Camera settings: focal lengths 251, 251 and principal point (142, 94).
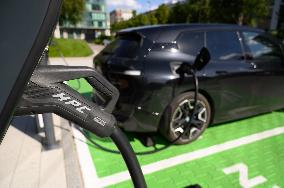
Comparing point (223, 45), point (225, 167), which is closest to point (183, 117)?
point (225, 167)

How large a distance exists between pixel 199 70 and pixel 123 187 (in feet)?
5.64

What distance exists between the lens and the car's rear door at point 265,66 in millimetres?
3871

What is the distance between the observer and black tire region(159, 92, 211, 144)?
325 cm

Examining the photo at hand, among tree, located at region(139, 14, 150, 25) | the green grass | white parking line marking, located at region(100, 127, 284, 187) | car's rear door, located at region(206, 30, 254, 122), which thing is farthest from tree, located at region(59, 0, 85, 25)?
white parking line marking, located at region(100, 127, 284, 187)

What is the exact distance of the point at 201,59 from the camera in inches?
125

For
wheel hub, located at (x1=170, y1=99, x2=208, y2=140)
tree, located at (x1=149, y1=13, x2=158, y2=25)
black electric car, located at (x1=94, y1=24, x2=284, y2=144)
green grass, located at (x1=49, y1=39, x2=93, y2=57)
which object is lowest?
green grass, located at (x1=49, y1=39, x2=93, y2=57)

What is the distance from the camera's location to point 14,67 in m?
0.74

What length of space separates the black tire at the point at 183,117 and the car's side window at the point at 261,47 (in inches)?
47.6

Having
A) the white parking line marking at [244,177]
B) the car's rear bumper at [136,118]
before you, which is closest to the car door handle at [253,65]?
the white parking line marking at [244,177]

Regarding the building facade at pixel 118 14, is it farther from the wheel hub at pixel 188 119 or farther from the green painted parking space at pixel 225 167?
the green painted parking space at pixel 225 167

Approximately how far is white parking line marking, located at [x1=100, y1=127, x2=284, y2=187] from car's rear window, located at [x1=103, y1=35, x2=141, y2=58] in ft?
4.61

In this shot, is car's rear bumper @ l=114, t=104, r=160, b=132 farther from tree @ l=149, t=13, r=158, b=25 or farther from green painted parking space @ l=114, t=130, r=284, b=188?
tree @ l=149, t=13, r=158, b=25

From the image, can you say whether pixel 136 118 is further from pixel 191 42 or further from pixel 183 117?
pixel 191 42

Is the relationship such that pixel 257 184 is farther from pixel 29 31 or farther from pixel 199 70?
pixel 29 31
